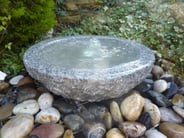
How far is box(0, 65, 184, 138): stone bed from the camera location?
2.11 m

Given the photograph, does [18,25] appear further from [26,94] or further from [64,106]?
[64,106]

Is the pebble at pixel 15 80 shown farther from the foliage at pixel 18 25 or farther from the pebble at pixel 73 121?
the pebble at pixel 73 121

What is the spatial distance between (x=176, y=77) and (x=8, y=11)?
168cm

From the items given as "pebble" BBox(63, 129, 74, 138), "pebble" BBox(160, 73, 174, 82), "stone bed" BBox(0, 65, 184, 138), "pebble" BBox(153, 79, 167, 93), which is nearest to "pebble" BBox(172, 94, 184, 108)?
"stone bed" BBox(0, 65, 184, 138)

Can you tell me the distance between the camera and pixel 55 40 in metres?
2.72

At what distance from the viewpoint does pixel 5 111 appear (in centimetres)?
235

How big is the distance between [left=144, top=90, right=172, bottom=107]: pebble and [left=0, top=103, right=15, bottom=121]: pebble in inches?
41.7

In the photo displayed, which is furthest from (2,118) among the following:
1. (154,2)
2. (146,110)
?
(154,2)

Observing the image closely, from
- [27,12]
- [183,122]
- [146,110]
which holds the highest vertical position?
[27,12]

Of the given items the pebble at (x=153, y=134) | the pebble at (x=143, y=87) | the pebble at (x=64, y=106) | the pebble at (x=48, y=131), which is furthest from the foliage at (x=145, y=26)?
the pebble at (x=48, y=131)


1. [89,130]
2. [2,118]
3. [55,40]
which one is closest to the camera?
[89,130]

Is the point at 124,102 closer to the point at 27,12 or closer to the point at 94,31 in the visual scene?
the point at 27,12

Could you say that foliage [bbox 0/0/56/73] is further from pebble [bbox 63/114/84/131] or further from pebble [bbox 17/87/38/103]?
pebble [bbox 63/114/84/131]

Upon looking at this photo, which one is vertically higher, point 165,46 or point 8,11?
point 8,11
